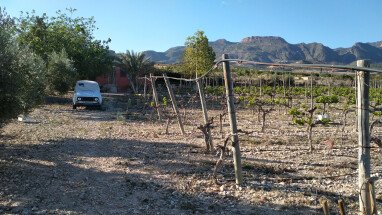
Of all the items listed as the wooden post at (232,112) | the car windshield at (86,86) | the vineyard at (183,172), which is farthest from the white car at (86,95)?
the wooden post at (232,112)

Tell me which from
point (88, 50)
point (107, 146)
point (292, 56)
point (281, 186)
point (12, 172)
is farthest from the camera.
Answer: point (292, 56)

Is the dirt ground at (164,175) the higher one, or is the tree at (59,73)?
the tree at (59,73)

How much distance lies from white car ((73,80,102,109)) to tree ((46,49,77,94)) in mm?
3211

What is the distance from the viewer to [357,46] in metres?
184

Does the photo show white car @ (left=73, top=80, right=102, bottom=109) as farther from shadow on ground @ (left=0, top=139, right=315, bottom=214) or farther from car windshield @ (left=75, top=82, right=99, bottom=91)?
shadow on ground @ (left=0, top=139, right=315, bottom=214)

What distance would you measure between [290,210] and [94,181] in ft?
12.7

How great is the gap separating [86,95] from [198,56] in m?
24.4

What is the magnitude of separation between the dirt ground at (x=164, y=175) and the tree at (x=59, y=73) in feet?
45.9

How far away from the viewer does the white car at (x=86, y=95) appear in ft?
80.1

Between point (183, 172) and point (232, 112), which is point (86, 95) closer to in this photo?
point (183, 172)

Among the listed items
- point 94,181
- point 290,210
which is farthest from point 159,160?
point 290,210

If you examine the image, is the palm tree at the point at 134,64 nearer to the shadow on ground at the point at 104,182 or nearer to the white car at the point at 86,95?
the white car at the point at 86,95

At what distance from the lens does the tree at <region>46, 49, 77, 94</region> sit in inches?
1078

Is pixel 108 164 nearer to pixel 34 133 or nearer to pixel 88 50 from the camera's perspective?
pixel 34 133
